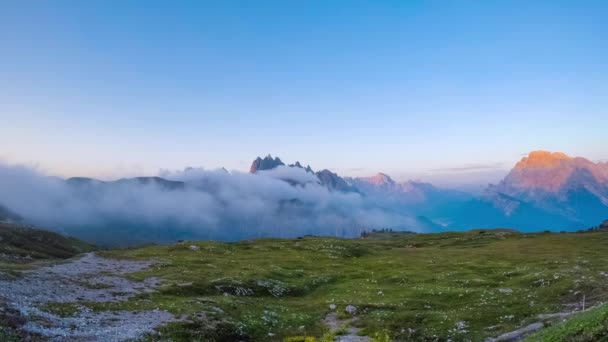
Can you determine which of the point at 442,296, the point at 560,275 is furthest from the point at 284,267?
the point at 560,275

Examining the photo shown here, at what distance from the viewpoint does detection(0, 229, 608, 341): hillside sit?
112ft

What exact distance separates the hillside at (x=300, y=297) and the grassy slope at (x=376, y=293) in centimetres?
13

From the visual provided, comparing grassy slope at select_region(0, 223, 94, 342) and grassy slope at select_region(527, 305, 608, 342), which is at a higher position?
grassy slope at select_region(527, 305, 608, 342)

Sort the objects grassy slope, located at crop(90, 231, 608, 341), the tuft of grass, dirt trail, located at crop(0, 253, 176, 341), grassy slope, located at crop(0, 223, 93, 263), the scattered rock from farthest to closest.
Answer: grassy slope, located at crop(0, 223, 93, 263) < the scattered rock < grassy slope, located at crop(90, 231, 608, 341) < the tuft of grass < dirt trail, located at crop(0, 253, 176, 341)

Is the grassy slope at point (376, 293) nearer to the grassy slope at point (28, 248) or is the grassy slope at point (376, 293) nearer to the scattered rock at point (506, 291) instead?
the scattered rock at point (506, 291)

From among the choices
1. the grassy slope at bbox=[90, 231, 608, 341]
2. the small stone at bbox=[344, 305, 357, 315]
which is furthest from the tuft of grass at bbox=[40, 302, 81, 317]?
the small stone at bbox=[344, 305, 357, 315]

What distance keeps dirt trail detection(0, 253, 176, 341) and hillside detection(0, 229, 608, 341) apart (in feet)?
0.47

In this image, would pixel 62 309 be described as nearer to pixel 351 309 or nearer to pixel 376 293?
pixel 351 309

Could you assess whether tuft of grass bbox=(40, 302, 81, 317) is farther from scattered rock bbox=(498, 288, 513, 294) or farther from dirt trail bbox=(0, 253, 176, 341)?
scattered rock bbox=(498, 288, 513, 294)

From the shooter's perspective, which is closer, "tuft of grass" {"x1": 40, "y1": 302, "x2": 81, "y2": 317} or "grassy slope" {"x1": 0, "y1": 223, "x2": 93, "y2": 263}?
"tuft of grass" {"x1": 40, "y1": 302, "x2": 81, "y2": 317}

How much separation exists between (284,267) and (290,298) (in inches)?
865

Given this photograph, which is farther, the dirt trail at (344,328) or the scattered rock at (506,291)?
the scattered rock at (506,291)

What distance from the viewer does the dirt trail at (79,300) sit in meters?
27.7

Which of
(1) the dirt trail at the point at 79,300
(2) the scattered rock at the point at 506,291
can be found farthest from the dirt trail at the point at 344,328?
(2) the scattered rock at the point at 506,291
